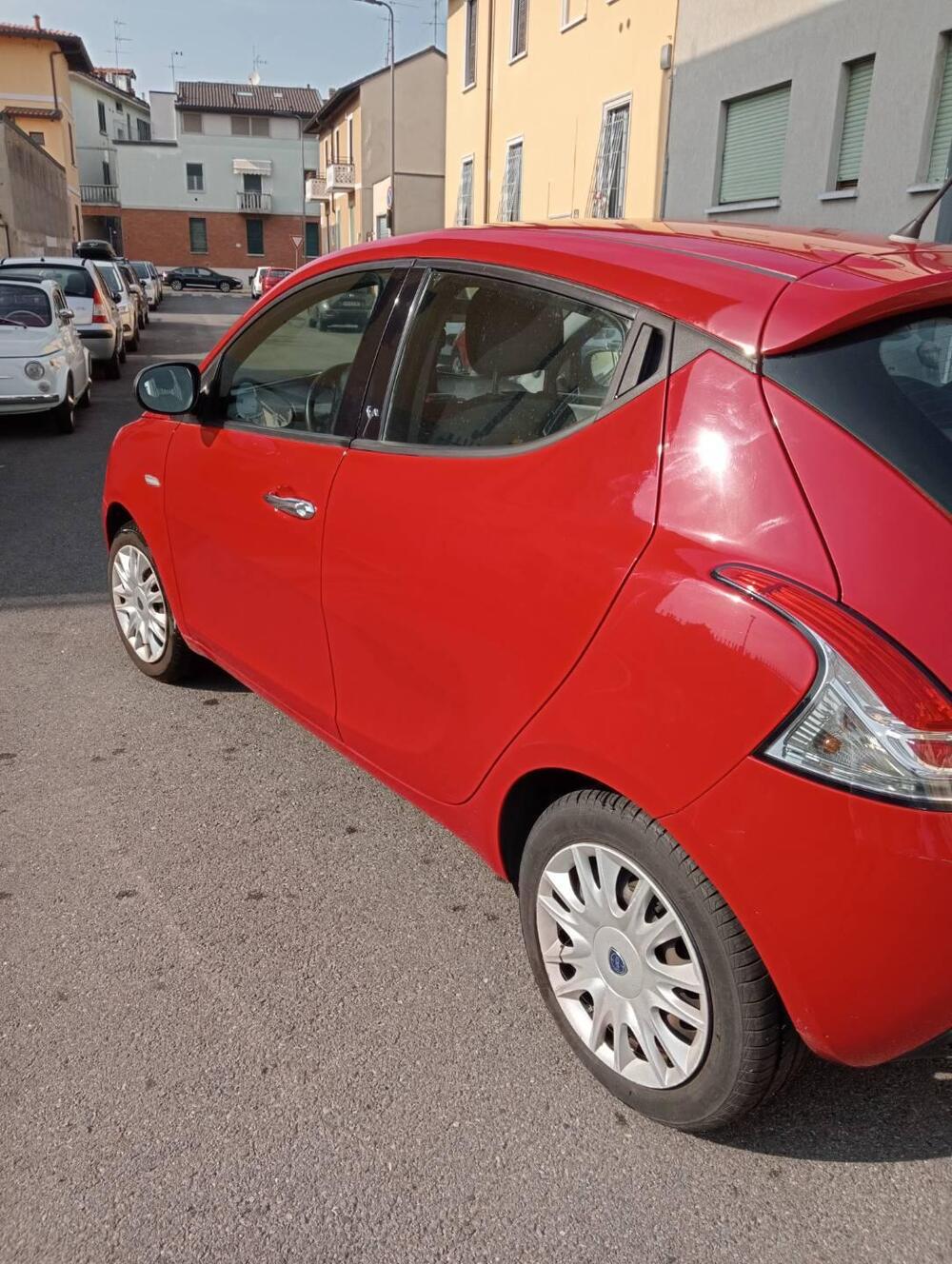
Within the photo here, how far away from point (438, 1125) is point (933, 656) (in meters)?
1.39

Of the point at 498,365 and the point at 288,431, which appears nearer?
the point at 498,365

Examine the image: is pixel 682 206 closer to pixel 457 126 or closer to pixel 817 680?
pixel 457 126

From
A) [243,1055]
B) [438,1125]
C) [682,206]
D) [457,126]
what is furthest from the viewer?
[457,126]

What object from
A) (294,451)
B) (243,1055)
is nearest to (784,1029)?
(243,1055)

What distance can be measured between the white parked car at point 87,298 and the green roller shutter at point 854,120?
10069 millimetres

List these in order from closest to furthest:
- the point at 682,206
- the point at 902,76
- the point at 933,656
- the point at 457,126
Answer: the point at 933,656, the point at 902,76, the point at 682,206, the point at 457,126

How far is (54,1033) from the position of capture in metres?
2.46

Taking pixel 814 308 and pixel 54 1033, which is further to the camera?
Result: pixel 54 1033

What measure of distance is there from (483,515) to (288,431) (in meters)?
1.03

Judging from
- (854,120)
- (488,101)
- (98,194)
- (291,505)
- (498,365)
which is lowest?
(291,505)

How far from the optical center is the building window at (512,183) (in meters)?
22.5

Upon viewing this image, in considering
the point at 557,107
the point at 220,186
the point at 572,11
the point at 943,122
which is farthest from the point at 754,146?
the point at 220,186

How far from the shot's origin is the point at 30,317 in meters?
11.0

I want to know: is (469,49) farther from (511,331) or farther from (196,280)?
(196,280)
